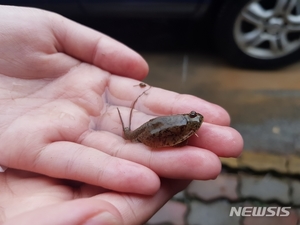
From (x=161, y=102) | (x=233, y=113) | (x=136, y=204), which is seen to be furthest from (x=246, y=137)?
(x=136, y=204)

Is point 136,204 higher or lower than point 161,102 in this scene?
lower

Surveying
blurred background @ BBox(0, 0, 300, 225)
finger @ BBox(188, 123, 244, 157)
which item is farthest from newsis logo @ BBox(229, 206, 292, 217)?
finger @ BBox(188, 123, 244, 157)

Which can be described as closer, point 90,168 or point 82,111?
point 90,168

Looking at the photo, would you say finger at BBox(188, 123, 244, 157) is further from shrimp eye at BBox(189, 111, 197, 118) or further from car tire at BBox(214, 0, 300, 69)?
car tire at BBox(214, 0, 300, 69)

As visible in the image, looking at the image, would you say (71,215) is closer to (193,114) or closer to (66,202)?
(66,202)

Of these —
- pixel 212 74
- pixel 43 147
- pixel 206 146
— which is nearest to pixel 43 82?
pixel 43 147

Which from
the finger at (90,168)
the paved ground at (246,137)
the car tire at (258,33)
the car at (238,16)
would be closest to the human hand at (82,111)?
the finger at (90,168)

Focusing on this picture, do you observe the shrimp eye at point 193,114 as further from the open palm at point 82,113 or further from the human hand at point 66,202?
the human hand at point 66,202
